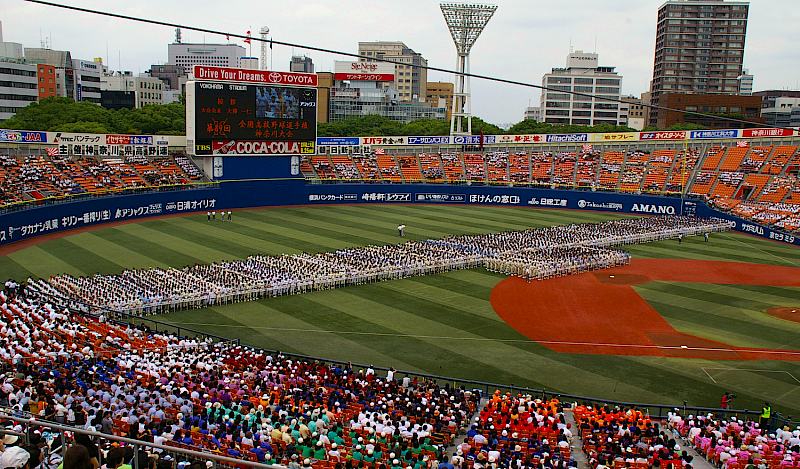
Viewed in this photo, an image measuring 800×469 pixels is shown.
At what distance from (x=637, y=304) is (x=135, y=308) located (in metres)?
22.7

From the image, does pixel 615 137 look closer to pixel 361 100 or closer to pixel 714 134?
pixel 714 134

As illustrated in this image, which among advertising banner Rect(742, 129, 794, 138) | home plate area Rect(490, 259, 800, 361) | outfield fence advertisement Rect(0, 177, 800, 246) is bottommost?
home plate area Rect(490, 259, 800, 361)

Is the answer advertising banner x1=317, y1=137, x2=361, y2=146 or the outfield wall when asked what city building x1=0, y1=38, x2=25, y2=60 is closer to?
advertising banner x1=317, y1=137, x2=361, y2=146

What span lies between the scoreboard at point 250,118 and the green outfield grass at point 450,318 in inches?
486

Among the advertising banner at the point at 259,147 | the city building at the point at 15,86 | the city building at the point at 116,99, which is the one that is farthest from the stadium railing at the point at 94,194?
the city building at the point at 116,99

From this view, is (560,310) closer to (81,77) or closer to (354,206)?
(354,206)

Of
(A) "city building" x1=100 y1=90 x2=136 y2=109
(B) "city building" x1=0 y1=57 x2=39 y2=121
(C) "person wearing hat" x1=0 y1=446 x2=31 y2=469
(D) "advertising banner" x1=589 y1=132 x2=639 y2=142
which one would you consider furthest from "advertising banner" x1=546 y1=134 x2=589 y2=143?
(A) "city building" x1=100 y1=90 x2=136 y2=109

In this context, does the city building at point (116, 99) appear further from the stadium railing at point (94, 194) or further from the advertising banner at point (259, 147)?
the stadium railing at point (94, 194)

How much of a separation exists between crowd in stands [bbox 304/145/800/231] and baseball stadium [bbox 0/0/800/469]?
1.20 feet

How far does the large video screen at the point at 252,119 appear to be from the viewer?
5891cm

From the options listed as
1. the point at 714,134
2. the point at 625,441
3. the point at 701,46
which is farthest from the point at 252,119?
the point at 701,46

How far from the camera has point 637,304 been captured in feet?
107

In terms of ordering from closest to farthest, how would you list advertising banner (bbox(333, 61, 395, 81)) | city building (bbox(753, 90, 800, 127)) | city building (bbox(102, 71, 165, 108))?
1. advertising banner (bbox(333, 61, 395, 81))
2. city building (bbox(753, 90, 800, 127))
3. city building (bbox(102, 71, 165, 108))

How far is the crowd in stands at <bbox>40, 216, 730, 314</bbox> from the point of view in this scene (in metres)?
30.0
